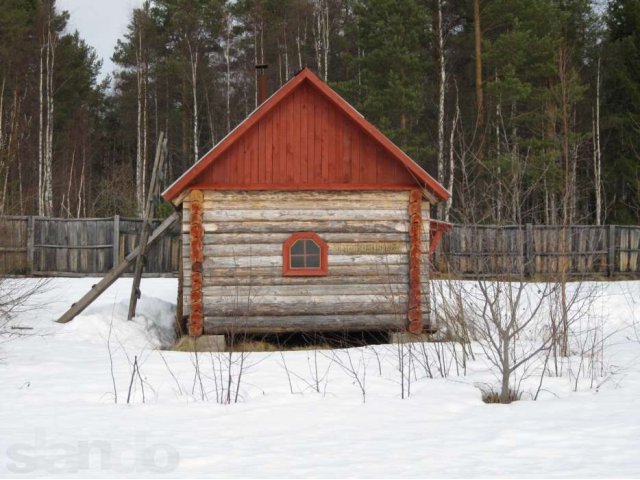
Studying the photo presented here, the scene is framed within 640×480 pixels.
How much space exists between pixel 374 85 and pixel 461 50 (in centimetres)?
532

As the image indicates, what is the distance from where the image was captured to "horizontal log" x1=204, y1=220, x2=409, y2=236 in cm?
1311

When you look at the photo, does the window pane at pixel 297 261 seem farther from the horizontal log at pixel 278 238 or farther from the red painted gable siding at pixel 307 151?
the red painted gable siding at pixel 307 151

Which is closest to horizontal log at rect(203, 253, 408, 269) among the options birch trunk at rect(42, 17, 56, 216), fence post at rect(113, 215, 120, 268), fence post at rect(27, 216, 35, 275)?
fence post at rect(113, 215, 120, 268)

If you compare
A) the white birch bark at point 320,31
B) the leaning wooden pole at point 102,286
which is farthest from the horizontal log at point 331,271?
the white birch bark at point 320,31

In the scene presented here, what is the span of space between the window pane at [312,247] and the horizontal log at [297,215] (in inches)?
15.4

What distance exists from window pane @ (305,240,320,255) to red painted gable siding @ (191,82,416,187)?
0.97 m

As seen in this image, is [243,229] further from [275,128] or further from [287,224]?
[275,128]

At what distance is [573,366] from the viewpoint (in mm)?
10305

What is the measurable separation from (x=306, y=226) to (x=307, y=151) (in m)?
1.25

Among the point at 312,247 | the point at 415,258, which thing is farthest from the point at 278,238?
the point at 415,258

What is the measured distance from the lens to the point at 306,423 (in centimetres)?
740

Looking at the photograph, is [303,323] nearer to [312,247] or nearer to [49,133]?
[312,247]

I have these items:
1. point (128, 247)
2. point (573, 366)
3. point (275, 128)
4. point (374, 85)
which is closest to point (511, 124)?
point (374, 85)

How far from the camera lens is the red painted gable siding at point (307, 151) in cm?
1313
